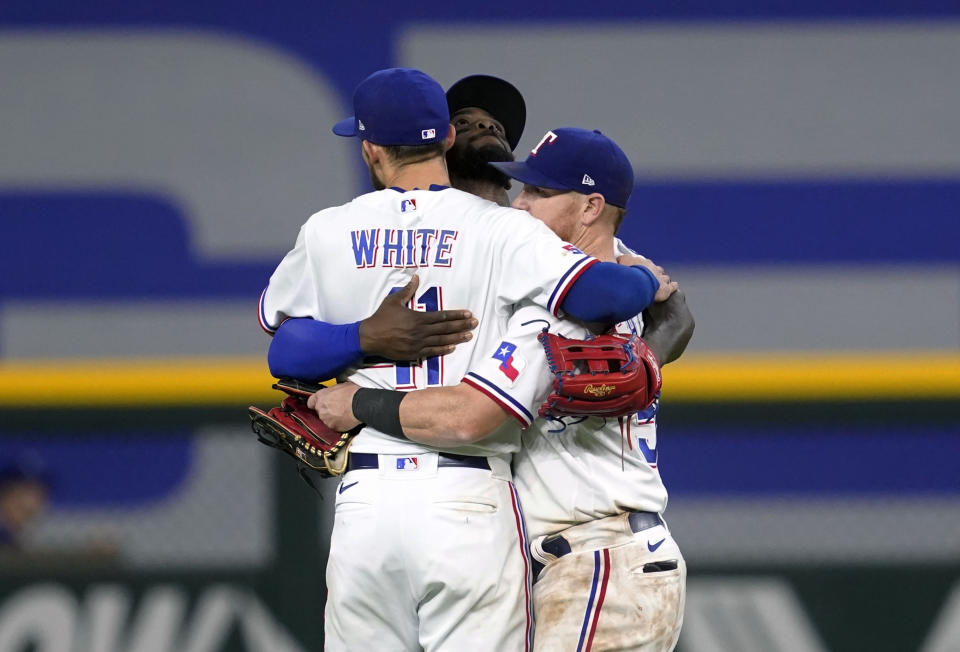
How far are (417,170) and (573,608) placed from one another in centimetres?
94

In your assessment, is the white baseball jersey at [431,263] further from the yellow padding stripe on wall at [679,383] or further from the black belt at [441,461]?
the yellow padding stripe on wall at [679,383]

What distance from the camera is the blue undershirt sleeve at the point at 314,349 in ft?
7.88

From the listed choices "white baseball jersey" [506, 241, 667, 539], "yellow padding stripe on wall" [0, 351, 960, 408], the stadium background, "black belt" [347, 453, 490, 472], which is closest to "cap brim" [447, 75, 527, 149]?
"white baseball jersey" [506, 241, 667, 539]

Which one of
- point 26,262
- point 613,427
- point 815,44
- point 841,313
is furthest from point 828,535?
point 26,262

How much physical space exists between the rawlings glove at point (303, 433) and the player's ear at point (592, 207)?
2.10ft

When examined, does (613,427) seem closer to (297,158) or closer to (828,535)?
(828,535)

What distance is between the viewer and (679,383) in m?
3.85

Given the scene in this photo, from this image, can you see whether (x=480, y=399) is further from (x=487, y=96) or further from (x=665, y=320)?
(x=487, y=96)

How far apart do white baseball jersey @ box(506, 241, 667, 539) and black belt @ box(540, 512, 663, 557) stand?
1 centimetres

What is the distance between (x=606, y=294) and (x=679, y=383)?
5.38 ft

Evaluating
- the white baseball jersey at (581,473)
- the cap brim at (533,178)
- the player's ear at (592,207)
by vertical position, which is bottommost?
the white baseball jersey at (581,473)

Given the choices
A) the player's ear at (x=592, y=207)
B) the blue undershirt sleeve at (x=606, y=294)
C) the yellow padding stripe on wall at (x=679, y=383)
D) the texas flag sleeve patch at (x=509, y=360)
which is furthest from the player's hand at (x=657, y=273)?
the yellow padding stripe on wall at (x=679, y=383)

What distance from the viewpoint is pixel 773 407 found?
3.85 meters

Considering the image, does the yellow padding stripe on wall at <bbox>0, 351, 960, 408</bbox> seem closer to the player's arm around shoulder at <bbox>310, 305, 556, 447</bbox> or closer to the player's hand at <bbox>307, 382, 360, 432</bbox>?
the player's hand at <bbox>307, 382, 360, 432</bbox>
